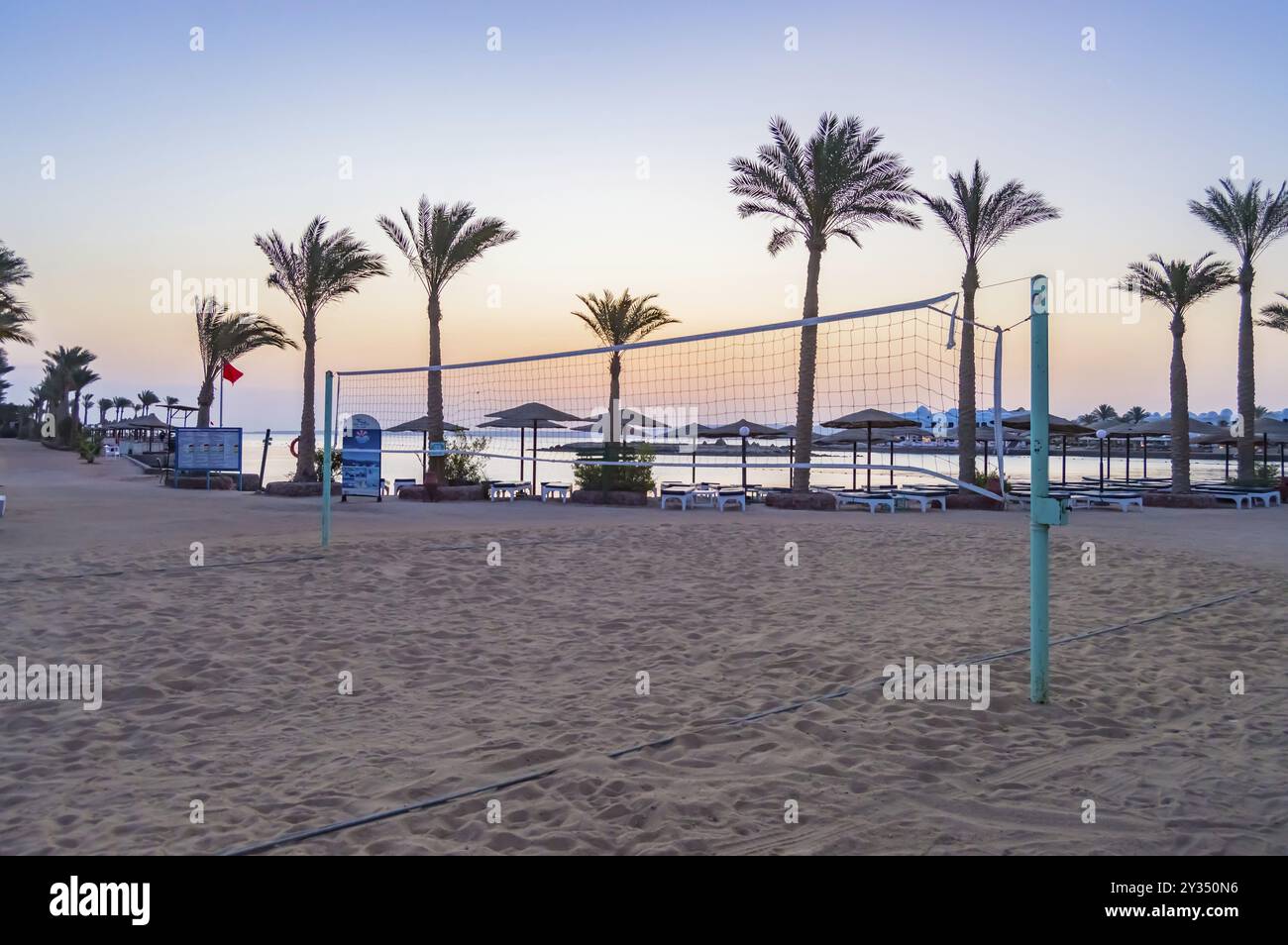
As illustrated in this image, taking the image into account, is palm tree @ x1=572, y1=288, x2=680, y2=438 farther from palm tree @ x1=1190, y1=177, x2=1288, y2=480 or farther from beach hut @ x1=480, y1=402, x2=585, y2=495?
palm tree @ x1=1190, y1=177, x2=1288, y2=480

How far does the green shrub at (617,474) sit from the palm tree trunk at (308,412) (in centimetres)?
688

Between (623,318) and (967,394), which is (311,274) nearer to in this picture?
(623,318)

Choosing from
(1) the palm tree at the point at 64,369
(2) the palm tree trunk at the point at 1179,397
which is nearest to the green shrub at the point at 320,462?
(2) the palm tree trunk at the point at 1179,397

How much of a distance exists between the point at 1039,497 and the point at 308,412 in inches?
767

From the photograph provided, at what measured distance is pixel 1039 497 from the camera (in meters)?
4.34

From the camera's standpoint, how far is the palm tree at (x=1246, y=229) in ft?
66.8

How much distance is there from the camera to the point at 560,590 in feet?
23.6

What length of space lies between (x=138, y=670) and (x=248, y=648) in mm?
637

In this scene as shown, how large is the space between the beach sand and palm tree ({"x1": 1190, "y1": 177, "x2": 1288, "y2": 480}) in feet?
52.1

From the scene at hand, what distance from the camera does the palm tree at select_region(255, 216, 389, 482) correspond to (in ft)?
67.5

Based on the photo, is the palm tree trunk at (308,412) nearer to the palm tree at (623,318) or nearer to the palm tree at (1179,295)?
the palm tree at (623,318)

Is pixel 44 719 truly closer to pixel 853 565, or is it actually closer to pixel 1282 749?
pixel 1282 749
